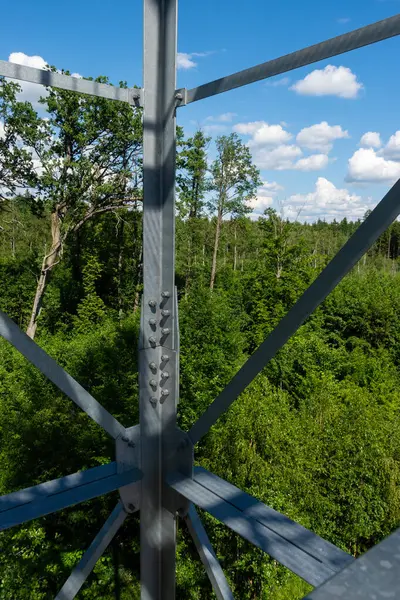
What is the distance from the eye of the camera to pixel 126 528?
9.63 m

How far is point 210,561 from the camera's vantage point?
1604mm

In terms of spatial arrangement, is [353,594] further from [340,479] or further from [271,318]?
[271,318]

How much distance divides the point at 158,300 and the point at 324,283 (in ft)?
2.27

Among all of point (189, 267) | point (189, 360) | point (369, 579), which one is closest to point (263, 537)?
point (369, 579)

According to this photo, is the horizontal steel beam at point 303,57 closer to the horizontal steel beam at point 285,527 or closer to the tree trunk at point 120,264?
the horizontal steel beam at point 285,527

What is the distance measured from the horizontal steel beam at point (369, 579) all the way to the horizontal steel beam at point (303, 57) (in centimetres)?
118

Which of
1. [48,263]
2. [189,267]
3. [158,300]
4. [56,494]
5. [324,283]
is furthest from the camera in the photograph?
[189,267]

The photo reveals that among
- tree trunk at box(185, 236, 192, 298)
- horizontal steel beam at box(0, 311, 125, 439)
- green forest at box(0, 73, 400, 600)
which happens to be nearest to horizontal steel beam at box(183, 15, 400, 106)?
horizontal steel beam at box(0, 311, 125, 439)

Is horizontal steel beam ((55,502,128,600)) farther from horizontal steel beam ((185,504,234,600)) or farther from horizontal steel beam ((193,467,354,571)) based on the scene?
horizontal steel beam ((193,467,354,571))

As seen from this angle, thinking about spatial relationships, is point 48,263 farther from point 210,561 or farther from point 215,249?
point 210,561

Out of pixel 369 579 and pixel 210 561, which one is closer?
pixel 369 579

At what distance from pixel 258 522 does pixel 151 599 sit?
85cm

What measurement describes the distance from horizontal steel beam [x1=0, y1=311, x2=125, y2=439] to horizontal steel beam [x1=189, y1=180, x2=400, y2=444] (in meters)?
0.43

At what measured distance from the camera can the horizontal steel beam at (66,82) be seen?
4.79ft
